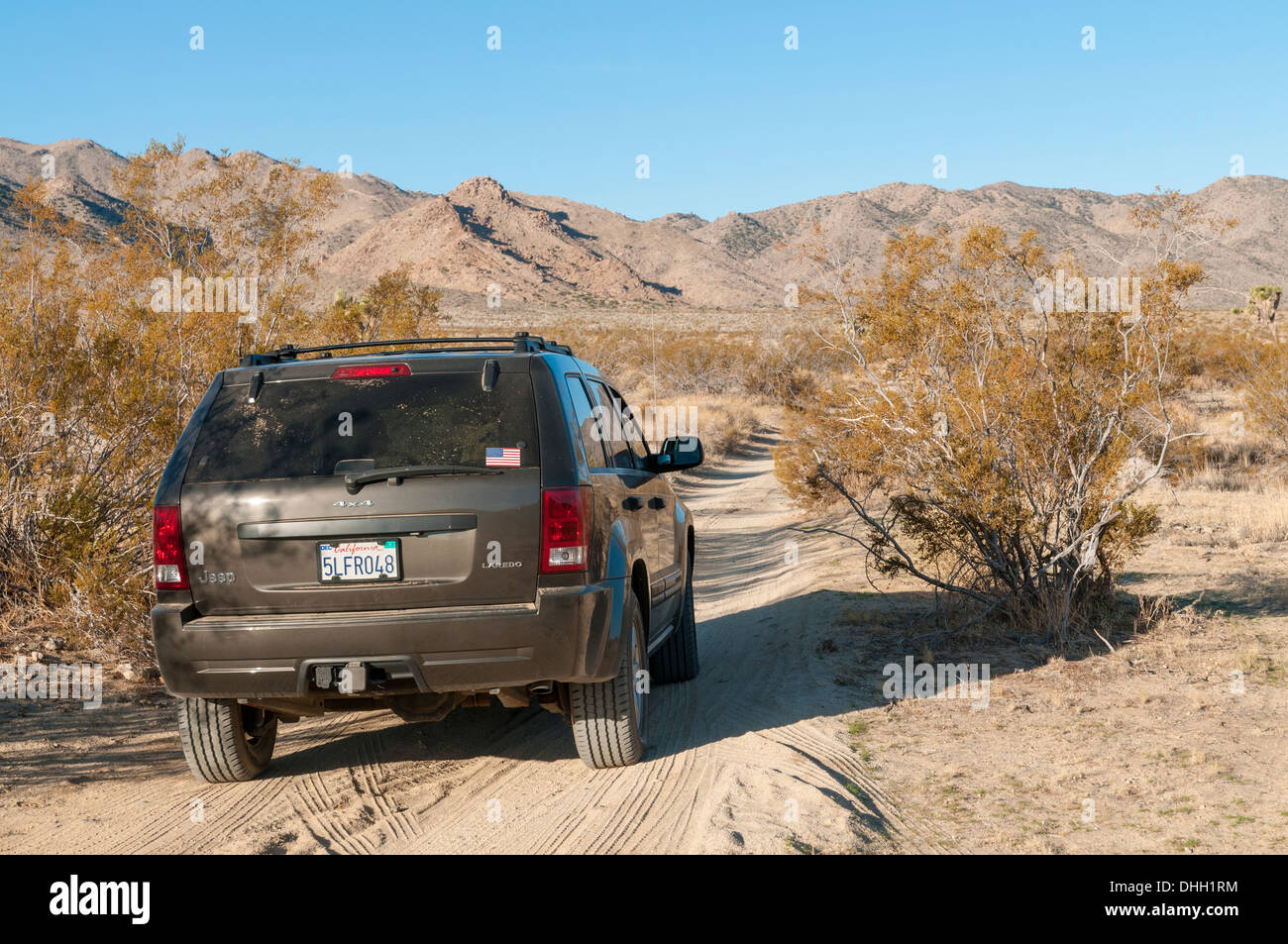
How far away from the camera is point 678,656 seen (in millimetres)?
7457

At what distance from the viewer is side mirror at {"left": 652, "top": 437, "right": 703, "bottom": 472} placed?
6.73 m

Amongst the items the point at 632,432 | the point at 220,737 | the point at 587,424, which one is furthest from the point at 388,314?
the point at 220,737

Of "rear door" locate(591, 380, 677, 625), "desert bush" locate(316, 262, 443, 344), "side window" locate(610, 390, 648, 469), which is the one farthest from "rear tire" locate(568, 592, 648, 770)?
"desert bush" locate(316, 262, 443, 344)

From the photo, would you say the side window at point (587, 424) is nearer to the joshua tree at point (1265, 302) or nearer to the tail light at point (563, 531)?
the tail light at point (563, 531)

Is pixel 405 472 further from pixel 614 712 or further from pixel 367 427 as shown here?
pixel 614 712

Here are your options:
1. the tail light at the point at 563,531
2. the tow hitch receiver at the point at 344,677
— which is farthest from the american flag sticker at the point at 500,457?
the tow hitch receiver at the point at 344,677

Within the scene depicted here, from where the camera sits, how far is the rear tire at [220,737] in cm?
507

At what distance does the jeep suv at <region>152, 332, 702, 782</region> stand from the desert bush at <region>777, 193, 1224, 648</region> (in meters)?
3.25

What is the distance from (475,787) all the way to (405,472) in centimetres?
172

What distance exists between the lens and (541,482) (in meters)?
4.59

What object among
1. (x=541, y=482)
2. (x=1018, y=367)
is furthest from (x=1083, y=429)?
(x=541, y=482)

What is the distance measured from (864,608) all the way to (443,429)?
18.6ft

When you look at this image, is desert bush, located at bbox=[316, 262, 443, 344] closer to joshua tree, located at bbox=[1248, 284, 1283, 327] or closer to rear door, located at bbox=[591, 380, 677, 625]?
rear door, located at bbox=[591, 380, 677, 625]
